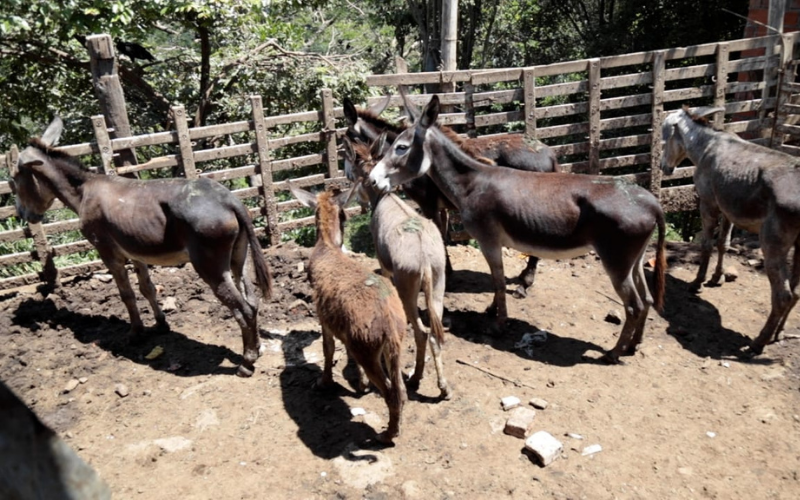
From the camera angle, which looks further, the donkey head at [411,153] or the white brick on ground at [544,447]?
the donkey head at [411,153]

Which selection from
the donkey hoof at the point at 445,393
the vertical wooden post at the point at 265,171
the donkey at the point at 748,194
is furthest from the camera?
the vertical wooden post at the point at 265,171

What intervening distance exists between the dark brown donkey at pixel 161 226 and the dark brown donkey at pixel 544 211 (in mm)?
1607

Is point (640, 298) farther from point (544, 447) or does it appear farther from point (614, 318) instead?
point (544, 447)

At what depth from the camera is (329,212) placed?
5.53 meters

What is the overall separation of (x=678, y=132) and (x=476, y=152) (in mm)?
2738

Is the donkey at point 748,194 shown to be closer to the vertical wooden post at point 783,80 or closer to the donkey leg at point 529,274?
the donkey leg at point 529,274

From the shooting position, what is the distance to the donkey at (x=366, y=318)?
4.38m

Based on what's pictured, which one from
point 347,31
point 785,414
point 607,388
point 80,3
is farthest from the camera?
point 347,31

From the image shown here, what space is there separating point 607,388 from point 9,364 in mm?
5846

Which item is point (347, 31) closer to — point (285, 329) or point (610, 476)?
point (285, 329)

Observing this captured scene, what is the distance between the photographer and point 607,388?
558 cm

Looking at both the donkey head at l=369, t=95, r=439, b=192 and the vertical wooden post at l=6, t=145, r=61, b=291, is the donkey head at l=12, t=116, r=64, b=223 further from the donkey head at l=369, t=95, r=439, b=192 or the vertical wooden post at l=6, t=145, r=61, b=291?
the donkey head at l=369, t=95, r=439, b=192

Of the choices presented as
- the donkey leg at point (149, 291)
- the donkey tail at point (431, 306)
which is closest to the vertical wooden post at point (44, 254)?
the donkey leg at point (149, 291)

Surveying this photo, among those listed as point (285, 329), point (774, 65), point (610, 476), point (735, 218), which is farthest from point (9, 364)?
point (774, 65)
